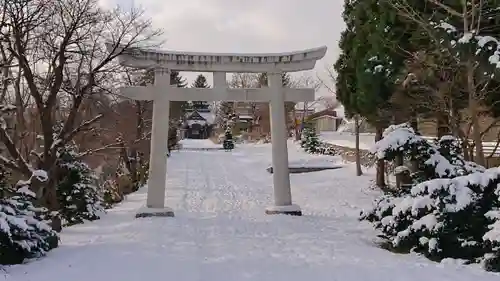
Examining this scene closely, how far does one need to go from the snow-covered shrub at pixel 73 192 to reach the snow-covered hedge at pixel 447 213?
7.19m

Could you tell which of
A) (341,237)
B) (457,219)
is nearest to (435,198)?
(457,219)

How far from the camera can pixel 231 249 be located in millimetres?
8086

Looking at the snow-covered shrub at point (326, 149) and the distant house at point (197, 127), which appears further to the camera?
the distant house at point (197, 127)

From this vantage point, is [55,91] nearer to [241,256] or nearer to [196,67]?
[196,67]

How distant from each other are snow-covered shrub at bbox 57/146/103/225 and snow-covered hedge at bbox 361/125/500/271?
7.19m

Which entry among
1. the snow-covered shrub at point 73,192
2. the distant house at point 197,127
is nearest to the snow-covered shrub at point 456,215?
the snow-covered shrub at point 73,192

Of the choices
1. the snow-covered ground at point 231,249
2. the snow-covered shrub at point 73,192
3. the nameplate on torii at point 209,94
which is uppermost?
the nameplate on torii at point 209,94

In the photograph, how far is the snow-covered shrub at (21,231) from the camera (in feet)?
23.0

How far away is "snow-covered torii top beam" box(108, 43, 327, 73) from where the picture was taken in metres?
12.2

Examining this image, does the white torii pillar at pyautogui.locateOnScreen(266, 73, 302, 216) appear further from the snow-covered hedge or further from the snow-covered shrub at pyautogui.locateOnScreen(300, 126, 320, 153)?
the snow-covered shrub at pyautogui.locateOnScreen(300, 126, 320, 153)

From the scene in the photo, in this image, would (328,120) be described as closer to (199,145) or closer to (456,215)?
(199,145)

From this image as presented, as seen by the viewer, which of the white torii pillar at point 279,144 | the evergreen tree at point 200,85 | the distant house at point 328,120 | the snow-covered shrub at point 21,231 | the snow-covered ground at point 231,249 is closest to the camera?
the snow-covered ground at point 231,249

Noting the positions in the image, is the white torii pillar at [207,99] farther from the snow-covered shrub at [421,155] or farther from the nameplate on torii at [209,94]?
the snow-covered shrub at [421,155]

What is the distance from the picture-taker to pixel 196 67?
12539 millimetres
